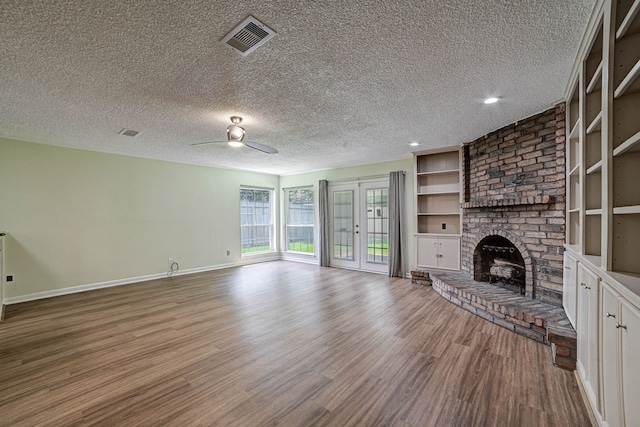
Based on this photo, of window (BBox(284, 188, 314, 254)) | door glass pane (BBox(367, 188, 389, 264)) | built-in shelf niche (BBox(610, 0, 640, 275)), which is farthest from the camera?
window (BBox(284, 188, 314, 254))

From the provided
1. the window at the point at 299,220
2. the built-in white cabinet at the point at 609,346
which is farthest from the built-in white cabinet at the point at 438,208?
the window at the point at 299,220

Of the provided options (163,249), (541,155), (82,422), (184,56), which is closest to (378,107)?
(184,56)

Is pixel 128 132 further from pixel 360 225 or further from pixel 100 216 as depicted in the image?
pixel 360 225

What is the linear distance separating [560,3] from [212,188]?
6592 mm

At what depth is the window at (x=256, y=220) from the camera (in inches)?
291

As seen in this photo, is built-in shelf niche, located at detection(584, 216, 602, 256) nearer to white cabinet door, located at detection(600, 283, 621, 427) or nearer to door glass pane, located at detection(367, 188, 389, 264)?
white cabinet door, located at detection(600, 283, 621, 427)

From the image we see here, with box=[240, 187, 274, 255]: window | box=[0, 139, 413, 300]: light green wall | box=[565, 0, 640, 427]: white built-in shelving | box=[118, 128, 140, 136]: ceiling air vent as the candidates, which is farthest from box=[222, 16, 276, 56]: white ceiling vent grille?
box=[240, 187, 274, 255]: window

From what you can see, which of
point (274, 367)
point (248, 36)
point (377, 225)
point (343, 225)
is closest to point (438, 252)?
point (377, 225)

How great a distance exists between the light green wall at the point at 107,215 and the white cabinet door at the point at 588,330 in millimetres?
3584

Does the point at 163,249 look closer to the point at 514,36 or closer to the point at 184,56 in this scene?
the point at 184,56

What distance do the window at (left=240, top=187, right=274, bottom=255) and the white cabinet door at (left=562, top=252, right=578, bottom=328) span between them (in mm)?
6614

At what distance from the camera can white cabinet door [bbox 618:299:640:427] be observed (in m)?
1.16

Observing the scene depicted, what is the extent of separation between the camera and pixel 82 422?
171cm

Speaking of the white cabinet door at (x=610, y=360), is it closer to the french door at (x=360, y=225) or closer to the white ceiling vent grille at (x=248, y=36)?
the white ceiling vent grille at (x=248, y=36)
